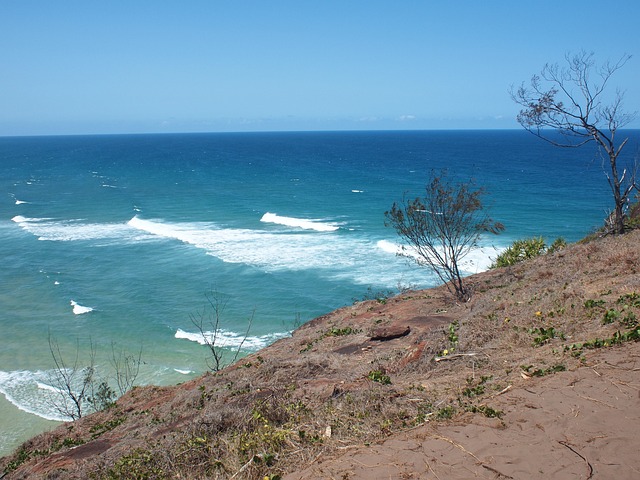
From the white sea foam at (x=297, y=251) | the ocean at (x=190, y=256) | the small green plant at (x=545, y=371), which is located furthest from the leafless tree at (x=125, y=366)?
the small green plant at (x=545, y=371)

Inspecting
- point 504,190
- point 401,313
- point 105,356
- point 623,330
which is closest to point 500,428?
point 623,330

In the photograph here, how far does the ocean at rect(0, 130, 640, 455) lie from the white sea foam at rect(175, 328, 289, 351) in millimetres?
101

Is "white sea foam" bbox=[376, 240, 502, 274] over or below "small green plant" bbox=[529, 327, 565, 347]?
below

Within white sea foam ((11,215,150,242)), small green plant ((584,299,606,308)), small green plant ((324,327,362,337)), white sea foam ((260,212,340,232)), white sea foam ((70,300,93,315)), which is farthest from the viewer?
white sea foam ((260,212,340,232))

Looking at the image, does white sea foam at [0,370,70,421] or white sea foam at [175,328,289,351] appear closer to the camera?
white sea foam at [0,370,70,421]

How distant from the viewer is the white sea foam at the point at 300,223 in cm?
4828

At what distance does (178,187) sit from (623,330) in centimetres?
7024

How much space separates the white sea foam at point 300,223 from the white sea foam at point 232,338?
21070 mm

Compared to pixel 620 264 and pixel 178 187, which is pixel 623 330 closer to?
pixel 620 264

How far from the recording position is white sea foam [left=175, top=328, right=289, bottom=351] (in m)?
26.0

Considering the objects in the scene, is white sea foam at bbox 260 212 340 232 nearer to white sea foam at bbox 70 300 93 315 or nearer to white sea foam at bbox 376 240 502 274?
Result: white sea foam at bbox 376 240 502 274

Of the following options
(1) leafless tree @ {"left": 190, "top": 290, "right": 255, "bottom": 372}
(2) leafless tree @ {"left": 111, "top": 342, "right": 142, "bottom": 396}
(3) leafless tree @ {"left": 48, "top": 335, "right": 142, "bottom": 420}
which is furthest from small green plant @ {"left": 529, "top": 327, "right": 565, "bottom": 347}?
(1) leafless tree @ {"left": 190, "top": 290, "right": 255, "bottom": 372}

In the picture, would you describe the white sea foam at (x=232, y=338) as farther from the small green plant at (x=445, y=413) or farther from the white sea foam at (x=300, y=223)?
the white sea foam at (x=300, y=223)

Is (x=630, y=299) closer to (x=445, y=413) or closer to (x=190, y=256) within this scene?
(x=445, y=413)
